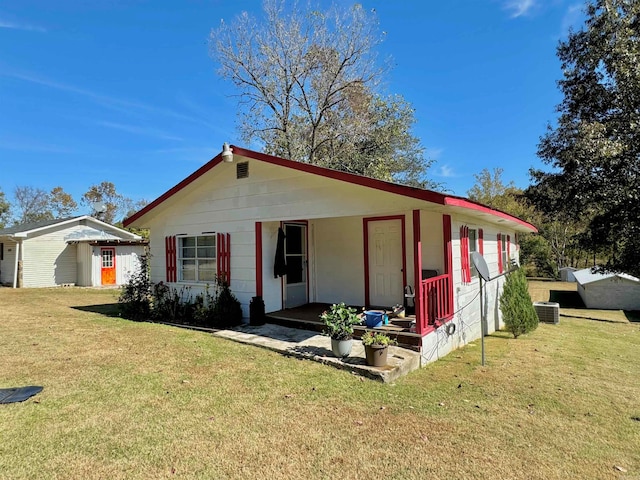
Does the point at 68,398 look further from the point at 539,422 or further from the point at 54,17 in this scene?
the point at 54,17

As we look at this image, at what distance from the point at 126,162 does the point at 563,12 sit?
30418mm

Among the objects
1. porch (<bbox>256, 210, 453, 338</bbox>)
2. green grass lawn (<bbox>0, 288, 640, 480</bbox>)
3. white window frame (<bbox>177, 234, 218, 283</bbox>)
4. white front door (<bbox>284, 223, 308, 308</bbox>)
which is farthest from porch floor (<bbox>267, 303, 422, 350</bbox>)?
white window frame (<bbox>177, 234, 218, 283</bbox>)

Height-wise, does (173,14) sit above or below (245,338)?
above

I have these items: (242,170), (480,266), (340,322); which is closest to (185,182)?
(242,170)

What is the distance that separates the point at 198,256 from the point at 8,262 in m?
16.8

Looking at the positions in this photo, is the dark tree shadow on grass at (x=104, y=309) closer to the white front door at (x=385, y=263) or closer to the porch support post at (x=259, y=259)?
the porch support post at (x=259, y=259)

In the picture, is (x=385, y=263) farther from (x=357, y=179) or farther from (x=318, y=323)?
(x=357, y=179)

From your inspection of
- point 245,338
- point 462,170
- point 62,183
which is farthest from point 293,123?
point 62,183

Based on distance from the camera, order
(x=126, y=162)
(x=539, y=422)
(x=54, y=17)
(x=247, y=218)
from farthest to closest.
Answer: (x=126, y=162), (x=54, y=17), (x=247, y=218), (x=539, y=422)

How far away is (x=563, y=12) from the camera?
1345 cm

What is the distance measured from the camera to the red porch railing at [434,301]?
6.07 metres

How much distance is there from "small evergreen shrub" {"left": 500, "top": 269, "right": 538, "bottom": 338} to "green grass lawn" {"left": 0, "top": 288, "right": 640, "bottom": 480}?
1797mm

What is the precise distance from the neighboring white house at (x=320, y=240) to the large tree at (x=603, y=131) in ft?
19.2

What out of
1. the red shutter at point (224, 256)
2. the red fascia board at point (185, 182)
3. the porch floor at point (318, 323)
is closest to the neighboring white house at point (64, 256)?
the red fascia board at point (185, 182)
